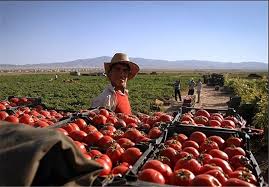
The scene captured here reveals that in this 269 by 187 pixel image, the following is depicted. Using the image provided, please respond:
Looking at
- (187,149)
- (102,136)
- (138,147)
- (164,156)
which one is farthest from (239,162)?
(102,136)

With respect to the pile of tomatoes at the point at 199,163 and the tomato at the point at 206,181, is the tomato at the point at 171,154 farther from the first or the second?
the tomato at the point at 206,181

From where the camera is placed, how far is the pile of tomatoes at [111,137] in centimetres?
306

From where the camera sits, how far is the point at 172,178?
8.55 feet

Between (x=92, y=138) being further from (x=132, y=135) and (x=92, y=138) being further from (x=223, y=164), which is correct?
(x=223, y=164)

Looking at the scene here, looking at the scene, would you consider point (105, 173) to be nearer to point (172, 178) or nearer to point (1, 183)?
point (172, 178)

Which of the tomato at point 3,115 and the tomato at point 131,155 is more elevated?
the tomato at point 3,115

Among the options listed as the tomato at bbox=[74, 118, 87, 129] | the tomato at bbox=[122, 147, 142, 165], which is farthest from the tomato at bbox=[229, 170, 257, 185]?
the tomato at bbox=[74, 118, 87, 129]

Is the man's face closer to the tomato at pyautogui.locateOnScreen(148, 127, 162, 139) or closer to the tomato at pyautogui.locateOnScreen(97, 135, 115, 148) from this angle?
the tomato at pyautogui.locateOnScreen(148, 127, 162, 139)

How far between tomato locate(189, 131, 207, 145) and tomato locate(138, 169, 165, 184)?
4.22 feet

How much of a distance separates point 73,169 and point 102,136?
1.74 metres

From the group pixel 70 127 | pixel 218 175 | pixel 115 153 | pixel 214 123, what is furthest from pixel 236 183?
pixel 70 127

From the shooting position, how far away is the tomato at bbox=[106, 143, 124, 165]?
3.19 meters

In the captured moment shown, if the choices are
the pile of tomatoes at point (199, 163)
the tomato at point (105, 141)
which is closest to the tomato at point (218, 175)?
the pile of tomatoes at point (199, 163)

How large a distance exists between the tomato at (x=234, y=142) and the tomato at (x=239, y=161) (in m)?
0.44
